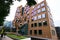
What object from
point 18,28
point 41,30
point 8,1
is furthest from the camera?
point 41,30

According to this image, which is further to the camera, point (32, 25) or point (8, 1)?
point (32, 25)

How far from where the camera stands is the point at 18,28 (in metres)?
6.96

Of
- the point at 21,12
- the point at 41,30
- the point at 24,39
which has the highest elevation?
the point at 21,12

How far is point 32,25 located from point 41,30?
0.70 m

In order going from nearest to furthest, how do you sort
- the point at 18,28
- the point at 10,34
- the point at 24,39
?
the point at 24,39 → the point at 10,34 → the point at 18,28

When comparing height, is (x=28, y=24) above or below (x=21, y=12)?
below

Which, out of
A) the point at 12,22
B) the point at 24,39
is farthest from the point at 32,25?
the point at 24,39

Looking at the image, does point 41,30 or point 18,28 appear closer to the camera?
point 18,28

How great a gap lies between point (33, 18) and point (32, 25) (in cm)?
46

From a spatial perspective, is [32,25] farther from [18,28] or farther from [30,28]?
[18,28]

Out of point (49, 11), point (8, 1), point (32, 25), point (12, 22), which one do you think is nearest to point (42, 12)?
point (49, 11)

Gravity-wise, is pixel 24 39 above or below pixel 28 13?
below

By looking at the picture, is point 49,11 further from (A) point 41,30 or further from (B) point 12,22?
(B) point 12,22

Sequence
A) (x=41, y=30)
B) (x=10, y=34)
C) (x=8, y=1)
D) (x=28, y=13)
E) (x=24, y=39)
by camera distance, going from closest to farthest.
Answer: (x=8, y=1)
(x=24, y=39)
(x=10, y=34)
(x=28, y=13)
(x=41, y=30)
